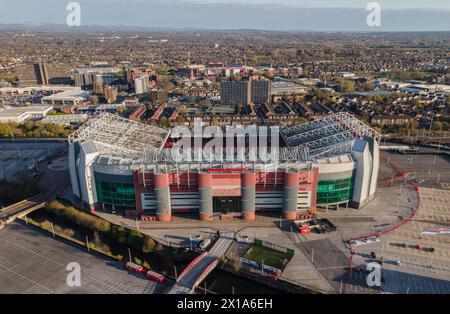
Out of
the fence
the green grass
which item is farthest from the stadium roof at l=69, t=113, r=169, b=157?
the green grass

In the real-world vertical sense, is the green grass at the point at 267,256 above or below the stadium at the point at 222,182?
below

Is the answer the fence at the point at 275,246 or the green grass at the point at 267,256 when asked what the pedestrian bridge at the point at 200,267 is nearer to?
the green grass at the point at 267,256

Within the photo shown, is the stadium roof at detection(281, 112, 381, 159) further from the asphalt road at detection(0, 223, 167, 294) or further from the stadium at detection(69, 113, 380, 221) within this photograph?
the asphalt road at detection(0, 223, 167, 294)

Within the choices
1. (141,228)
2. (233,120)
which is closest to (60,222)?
(141,228)

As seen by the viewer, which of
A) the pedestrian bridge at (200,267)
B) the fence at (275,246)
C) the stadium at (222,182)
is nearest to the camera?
the pedestrian bridge at (200,267)

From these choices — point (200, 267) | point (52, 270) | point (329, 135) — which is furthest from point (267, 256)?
point (329, 135)

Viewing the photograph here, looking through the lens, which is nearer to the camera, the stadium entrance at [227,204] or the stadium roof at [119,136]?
the stadium entrance at [227,204]

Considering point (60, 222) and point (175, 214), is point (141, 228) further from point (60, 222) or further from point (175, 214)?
point (60, 222)

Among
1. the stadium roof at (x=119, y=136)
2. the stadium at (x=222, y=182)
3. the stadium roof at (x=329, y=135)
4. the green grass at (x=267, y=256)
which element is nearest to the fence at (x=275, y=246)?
the green grass at (x=267, y=256)
